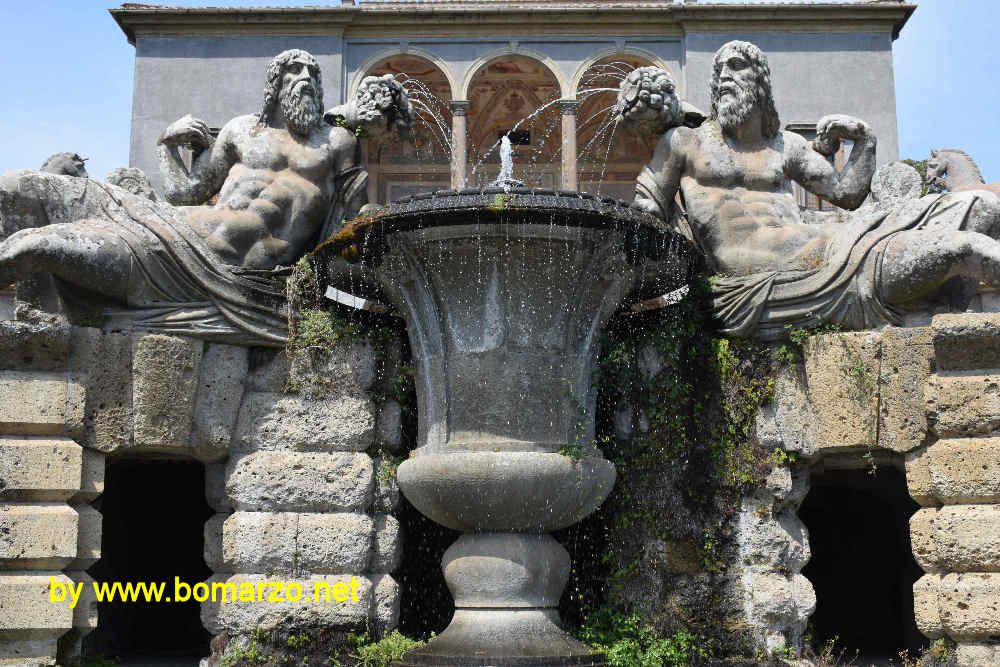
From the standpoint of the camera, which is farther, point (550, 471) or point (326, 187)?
point (326, 187)

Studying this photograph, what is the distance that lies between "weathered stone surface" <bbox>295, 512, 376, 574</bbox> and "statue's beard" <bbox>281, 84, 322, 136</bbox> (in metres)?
2.45

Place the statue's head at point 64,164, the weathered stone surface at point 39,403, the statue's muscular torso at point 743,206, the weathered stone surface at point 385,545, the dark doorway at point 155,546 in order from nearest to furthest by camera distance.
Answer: the weathered stone surface at point 39,403
the weathered stone surface at point 385,545
the statue's muscular torso at point 743,206
the statue's head at point 64,164
the dark doorway at point 155,546

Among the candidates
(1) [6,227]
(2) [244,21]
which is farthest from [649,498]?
(2) [244,21]

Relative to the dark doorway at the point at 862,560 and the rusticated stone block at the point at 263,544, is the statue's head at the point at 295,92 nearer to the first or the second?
the rusticated stone block at the point at 263,544

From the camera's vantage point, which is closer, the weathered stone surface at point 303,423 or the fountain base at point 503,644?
the fountain base at point 503,644

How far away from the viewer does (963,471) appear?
5125mm

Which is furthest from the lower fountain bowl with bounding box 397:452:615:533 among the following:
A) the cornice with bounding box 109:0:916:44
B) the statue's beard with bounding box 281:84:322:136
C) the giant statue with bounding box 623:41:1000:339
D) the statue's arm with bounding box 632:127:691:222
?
the cornice with bounding box 109:0:916:44

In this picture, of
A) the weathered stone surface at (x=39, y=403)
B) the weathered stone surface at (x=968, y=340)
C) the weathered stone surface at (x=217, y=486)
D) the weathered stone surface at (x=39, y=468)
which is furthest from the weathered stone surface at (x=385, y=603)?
the weathered stone surface at (x=968, y=340)

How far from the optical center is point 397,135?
6730 millimetres

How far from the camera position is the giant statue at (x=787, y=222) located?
5.48m

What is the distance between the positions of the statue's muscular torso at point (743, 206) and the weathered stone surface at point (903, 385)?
769 mm

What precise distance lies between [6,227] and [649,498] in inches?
160

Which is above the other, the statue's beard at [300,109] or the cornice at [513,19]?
the cornice at [513,19]

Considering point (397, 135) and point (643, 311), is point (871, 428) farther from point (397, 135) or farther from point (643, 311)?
point (397, 135)
